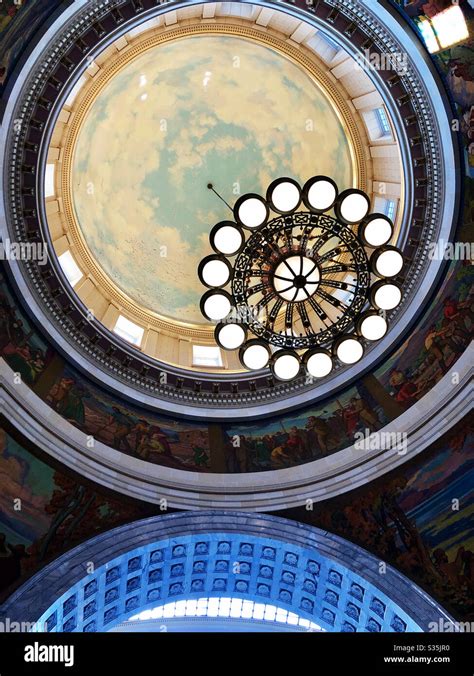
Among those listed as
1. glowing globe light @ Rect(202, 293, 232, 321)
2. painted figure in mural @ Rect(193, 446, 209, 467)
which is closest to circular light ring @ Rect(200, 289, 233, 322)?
glowing globe light @ Rect(202, 293, 232, 321)

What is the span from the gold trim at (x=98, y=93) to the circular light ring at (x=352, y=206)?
7.17 metres

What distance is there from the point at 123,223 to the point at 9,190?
5653 mm

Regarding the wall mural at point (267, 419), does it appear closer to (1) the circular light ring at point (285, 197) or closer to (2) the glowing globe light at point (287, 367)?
(2) the glowing globe light at point (287, 367)

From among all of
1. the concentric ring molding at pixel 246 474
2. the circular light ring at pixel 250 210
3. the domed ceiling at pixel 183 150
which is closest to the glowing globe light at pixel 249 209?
the circular light ring at pixel 250 210

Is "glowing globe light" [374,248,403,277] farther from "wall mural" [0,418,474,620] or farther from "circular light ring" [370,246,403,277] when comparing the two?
"wall mural" [0,418,474,620]

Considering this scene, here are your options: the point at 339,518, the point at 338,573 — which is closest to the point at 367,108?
the point at 339,518

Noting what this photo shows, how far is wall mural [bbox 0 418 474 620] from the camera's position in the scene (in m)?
12.1

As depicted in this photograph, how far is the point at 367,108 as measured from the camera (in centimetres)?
1501

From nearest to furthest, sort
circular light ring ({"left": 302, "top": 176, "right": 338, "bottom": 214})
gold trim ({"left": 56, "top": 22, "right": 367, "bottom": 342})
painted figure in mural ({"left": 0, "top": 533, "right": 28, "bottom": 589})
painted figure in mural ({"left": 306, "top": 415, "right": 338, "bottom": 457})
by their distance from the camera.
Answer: circular light ring ({"left": 302, "top": 176, "right": 338, "bottom": 214}) → painted figure in mural ({"left": 0, "top": 533, "right": 28, "bottom": 589}) → painted figure in mural ({"left": 306, "top": 415, "right": 338, "bottom": 457}) → gold trim ({"left": 56, "top": 22, "right": 367, "bottom": 342})

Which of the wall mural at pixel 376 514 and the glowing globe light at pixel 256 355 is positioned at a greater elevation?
the glowing globe light at pixel 256 355

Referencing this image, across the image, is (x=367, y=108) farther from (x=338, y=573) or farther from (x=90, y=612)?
(x=90, y=612)

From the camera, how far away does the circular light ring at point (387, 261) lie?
9.21m

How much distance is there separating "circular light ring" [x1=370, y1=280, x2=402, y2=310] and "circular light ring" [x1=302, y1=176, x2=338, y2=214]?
1.26m

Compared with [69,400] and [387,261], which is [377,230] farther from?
[69,400]
